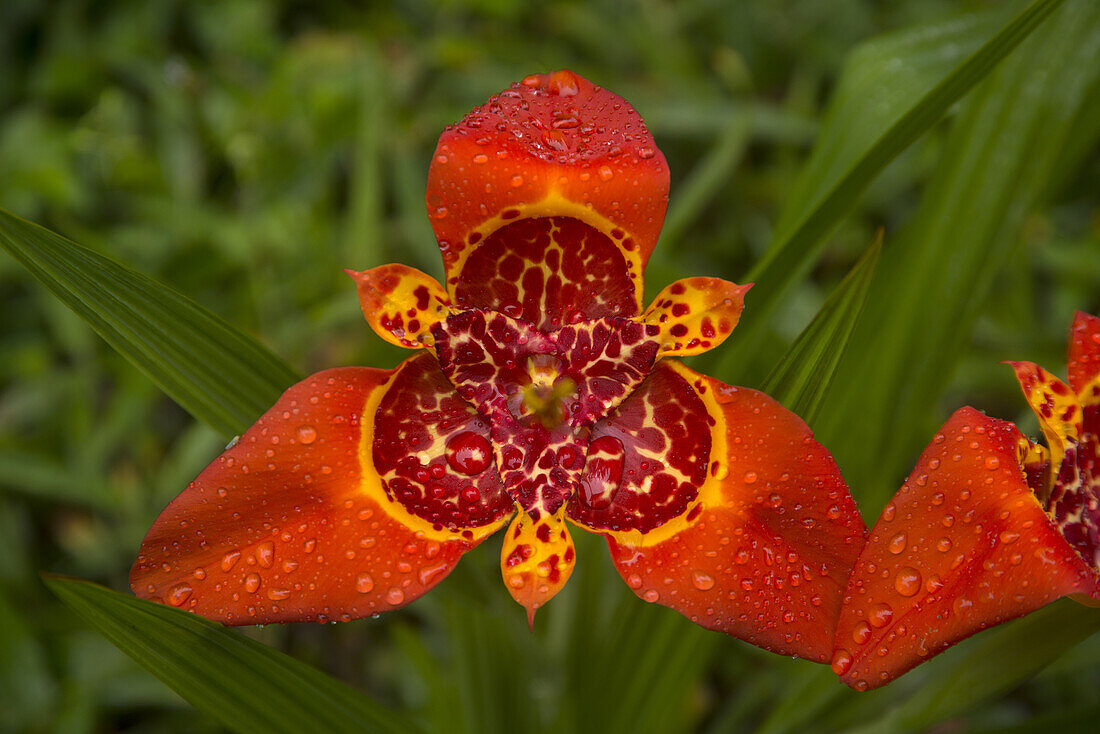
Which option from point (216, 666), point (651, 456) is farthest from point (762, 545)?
point (216, 666)

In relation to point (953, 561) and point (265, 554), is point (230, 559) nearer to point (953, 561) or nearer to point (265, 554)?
point (265, 554)

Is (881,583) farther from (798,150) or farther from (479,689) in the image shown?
(798,150)

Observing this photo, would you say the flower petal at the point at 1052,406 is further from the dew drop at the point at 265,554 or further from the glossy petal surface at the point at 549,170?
the dew drop at the point at 265,554

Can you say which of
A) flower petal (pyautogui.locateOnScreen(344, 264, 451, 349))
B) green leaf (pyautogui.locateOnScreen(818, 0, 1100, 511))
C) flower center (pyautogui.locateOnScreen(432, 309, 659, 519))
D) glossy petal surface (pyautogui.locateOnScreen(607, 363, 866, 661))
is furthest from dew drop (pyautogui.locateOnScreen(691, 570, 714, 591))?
green leaf (pyautogui.locateOnScreen(818, 0, 1100, 511))

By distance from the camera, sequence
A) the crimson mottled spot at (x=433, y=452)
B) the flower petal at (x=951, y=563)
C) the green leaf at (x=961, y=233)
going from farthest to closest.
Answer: the green leaf at (x=961, y=233), the crimson mottled spot at (x=433, y=452), the flower petal at (x=951, y=563)

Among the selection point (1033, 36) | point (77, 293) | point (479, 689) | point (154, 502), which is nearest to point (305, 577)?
point (77, 293)

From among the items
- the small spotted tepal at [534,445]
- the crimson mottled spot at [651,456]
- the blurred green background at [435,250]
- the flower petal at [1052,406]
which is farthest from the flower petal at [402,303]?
the flower petal at [1052,406]
